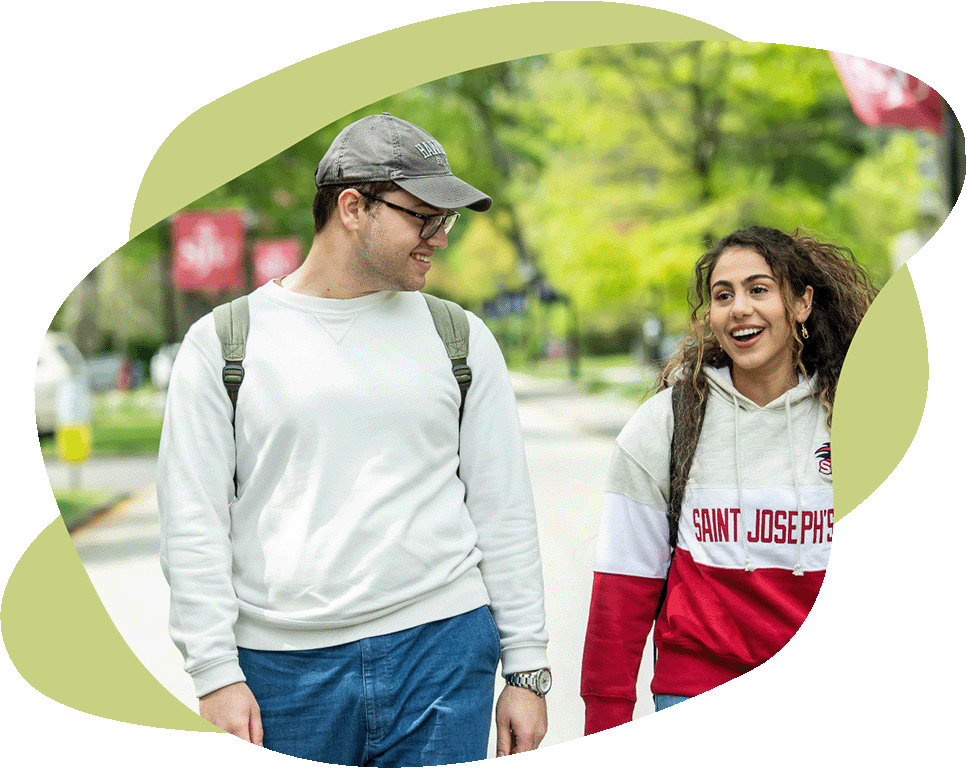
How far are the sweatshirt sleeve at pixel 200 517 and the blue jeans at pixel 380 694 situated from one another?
0.11 metres

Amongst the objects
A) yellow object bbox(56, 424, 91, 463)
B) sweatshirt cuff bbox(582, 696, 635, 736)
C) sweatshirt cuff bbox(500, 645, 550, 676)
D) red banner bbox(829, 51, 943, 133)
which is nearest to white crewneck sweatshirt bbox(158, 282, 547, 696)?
sweatshirt cuff bbox(500, 645, 550, 676)

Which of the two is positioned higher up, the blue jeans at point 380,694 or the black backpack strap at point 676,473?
the black backpack strap at point 676,473

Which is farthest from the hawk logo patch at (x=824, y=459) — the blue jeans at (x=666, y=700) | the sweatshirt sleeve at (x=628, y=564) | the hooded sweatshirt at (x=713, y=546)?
the blue jeans at (x=666, y=700)

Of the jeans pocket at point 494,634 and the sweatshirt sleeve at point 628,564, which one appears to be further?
the sweatshirt sleeve at point 628,564

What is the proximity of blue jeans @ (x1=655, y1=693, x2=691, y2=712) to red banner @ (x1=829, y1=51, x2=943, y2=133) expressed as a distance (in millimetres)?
1591

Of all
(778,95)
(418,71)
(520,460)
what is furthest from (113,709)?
(778,95)

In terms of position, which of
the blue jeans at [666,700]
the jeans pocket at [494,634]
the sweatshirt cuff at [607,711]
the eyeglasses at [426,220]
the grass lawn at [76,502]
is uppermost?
the eyeglasses at [426,220]

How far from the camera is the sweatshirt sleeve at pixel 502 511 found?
6.61 ft

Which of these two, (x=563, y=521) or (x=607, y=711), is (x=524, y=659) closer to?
(x=607, y=711)

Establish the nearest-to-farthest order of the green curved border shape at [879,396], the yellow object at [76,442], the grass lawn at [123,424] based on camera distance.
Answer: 1. the green curved border shape at [879,396]
2. the grass lawn at [123,424]
3. the yellow object at [76,442]

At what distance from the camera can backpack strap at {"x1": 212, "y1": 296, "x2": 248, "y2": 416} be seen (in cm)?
188

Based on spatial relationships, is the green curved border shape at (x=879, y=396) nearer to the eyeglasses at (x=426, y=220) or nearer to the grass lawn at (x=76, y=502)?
the eyeglasses at (x=426, y=220)

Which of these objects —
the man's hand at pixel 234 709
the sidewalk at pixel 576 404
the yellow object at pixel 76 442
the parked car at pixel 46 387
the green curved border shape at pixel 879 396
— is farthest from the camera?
the yellow object at pixel 76 442

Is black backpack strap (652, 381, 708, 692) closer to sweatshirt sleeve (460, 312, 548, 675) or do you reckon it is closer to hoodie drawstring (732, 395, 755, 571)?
hoodie drawstring (732, 395, 755, 571)
